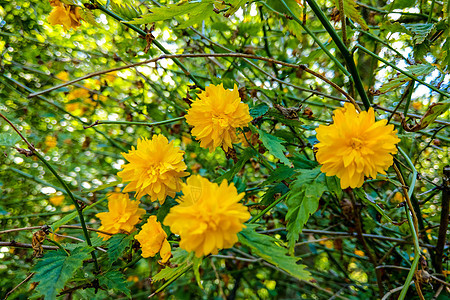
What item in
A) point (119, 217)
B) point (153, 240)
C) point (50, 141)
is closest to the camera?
point (153, 240)

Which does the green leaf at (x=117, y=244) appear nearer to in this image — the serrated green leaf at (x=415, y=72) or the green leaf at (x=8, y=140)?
the green leaf at (x=8, y=140)

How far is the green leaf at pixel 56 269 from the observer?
0.61 m

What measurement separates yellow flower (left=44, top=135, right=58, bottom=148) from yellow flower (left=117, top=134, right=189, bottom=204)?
1.50 m

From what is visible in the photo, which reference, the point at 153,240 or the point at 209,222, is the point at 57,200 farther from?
the point at 209,222

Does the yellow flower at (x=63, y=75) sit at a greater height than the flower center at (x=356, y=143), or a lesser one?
greater

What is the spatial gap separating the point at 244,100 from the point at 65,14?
2.03 feet

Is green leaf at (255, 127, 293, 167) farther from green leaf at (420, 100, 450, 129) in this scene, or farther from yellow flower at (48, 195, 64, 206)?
yellow flower at (48, 195, 64, 206)

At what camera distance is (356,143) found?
67 centimetres

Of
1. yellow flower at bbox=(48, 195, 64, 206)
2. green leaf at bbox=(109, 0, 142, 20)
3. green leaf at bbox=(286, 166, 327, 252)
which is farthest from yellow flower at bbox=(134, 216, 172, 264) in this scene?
yellow flower at bbox=(48, 195, 64, 206)

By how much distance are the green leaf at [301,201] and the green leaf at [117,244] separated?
1.42 feet

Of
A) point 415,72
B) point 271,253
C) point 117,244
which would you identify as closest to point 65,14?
point 117,244

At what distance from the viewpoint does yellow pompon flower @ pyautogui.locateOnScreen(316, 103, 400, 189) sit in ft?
2.14

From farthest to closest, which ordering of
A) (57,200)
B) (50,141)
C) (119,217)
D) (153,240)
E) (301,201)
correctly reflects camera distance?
1. (50,141)
2. (57,200)
3. (119,217)
4. (153,240)
5. (301,201)

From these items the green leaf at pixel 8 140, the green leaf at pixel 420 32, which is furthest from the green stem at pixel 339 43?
the green leaf at pixel 8 140
